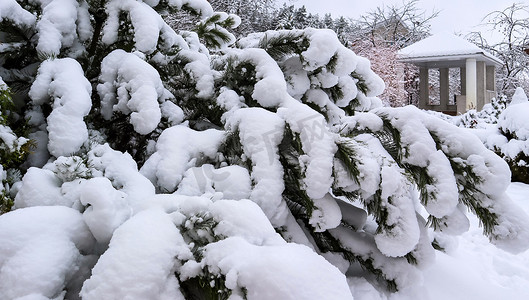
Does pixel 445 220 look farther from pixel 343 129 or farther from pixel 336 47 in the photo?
pixel 336 47

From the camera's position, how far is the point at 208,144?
5.20 ft

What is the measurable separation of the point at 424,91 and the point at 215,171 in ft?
50.1

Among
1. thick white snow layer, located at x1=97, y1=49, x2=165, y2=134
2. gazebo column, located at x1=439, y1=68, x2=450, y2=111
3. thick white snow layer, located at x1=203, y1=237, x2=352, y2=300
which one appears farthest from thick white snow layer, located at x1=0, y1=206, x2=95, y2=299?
gazebo column, located at x1=439, y1=68, x2=450, y2=111

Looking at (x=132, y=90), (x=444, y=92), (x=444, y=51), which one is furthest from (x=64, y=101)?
(x=444, y=92)

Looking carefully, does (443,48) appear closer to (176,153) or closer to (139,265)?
(176,153)

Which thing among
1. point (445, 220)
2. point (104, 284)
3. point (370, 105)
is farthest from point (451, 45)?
point (104, 284)

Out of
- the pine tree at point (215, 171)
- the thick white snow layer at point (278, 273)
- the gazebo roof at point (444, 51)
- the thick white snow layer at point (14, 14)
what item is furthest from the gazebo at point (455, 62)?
the thick white snow layer at point (278, 273)

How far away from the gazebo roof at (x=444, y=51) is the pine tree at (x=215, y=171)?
12.6 m

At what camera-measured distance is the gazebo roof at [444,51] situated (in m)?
13.0

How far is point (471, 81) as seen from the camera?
538 inches

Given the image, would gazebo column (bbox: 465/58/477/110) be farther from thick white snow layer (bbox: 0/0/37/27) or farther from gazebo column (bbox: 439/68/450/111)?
thick white snow layer (bbox: 0/0/37/27)

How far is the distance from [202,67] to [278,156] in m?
0.78

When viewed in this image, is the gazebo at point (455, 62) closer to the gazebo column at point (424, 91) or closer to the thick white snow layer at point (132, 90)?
the gazebo column at point (424, 91)

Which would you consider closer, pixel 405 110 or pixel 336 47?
pixel 405 110
